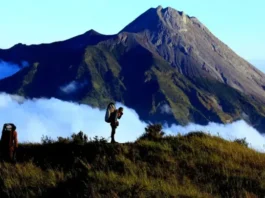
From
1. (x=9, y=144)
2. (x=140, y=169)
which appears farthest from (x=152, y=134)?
(x=140, y=169)

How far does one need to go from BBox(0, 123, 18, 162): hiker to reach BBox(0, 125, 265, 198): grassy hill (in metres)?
0.46

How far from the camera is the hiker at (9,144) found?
17.0m

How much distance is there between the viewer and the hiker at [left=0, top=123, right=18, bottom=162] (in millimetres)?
16984

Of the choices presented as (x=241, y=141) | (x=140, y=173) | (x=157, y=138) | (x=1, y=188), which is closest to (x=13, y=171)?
(x=1, y=188)

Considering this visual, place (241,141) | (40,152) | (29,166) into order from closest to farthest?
1. (29,166)
2. (40,152)
3. (241,141)

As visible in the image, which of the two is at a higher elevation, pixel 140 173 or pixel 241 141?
pixel 241 141

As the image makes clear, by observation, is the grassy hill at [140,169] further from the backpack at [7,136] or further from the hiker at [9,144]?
the backpack at [7,136]

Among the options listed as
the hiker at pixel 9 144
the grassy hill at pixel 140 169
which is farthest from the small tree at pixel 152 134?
the hiker at pixel 9 144

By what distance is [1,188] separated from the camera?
12.3 m

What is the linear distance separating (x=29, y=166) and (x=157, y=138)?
5.58 meters

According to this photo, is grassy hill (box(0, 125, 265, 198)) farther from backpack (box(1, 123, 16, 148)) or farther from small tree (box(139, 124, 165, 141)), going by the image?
backpack (box(1, 123, 16, 148))

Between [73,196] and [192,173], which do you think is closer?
[73,196]

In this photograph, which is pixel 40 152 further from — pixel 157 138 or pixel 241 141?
pixel 241 141

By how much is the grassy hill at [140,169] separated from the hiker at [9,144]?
1.52ft
